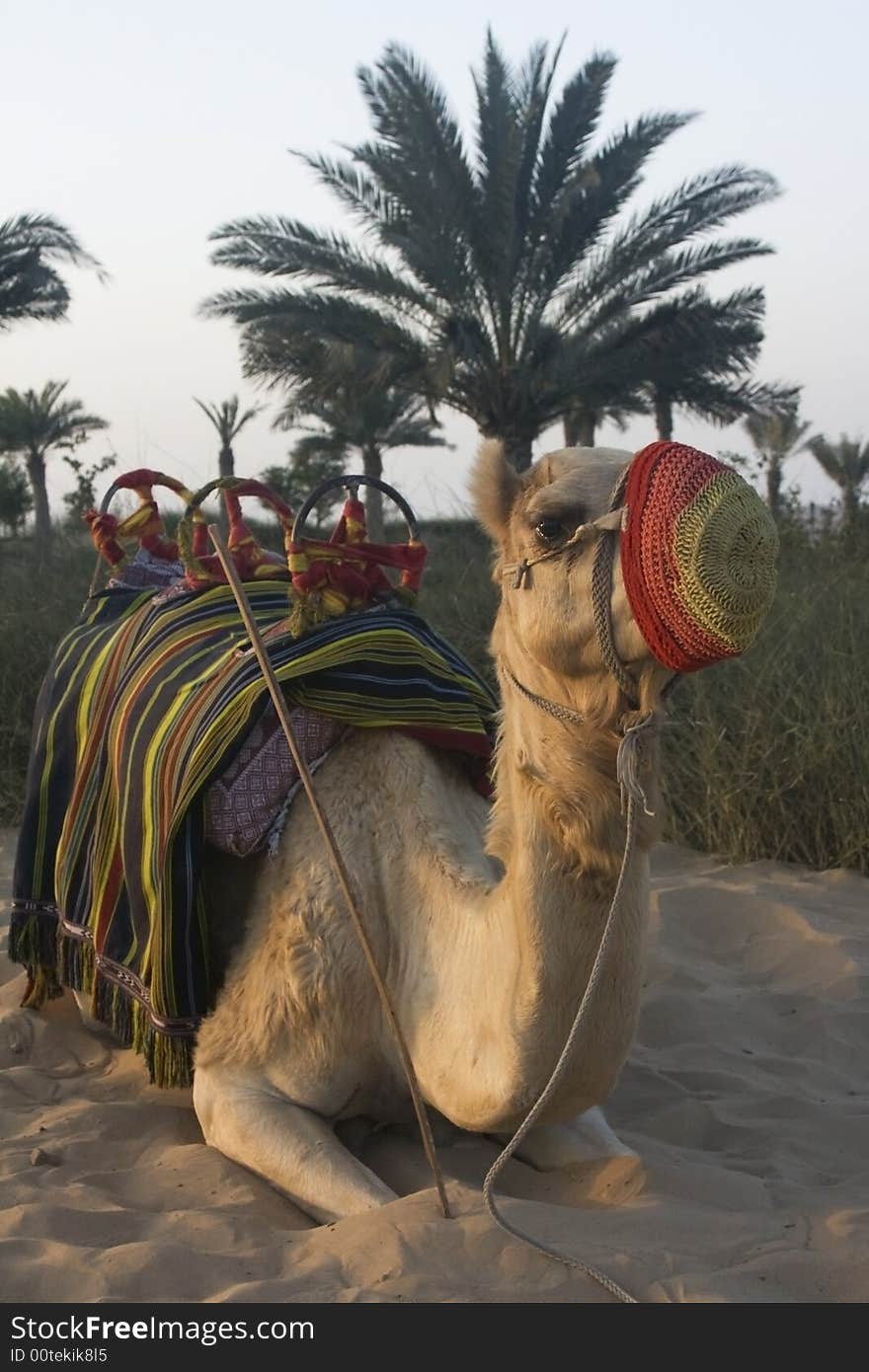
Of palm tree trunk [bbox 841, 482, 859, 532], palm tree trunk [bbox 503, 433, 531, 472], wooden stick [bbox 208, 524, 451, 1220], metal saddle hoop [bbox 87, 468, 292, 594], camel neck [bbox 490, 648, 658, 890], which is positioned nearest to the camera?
camel neck [bbox 490, 648, 658, 890]

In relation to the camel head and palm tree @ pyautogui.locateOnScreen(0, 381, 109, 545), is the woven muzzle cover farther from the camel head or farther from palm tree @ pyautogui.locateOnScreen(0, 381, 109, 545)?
palm tree @ pyautogui.locateOnScreen(0, 381, 109, 545)

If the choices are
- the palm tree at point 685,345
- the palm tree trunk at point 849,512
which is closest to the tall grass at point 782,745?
the palm tree trunk at point 849,512

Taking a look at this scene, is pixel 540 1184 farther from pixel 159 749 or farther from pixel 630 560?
pixel 630 560

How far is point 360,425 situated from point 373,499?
1.73 meters

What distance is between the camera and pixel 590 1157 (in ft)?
10.7

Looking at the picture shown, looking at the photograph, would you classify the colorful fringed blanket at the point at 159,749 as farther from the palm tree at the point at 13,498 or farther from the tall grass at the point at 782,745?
the palm tree at the point at 13,498

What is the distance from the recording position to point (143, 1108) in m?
3.76

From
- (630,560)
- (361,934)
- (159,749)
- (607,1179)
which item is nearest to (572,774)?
(630,560)

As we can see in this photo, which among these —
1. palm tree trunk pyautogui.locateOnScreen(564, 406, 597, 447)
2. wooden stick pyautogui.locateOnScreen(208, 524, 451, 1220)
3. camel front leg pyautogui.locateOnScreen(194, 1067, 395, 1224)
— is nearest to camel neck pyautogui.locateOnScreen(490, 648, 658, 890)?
wooden stick pyautogui.locateOnScreen(208, 524, 451, 1220)

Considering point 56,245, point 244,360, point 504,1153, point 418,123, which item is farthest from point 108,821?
point 56,245

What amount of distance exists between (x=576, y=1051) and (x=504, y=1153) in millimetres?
254

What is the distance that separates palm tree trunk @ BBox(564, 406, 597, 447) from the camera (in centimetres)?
1852

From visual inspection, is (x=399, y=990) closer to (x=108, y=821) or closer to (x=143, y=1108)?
(x=143, y=1108)

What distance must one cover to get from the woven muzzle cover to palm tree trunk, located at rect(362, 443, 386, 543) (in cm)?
1229
